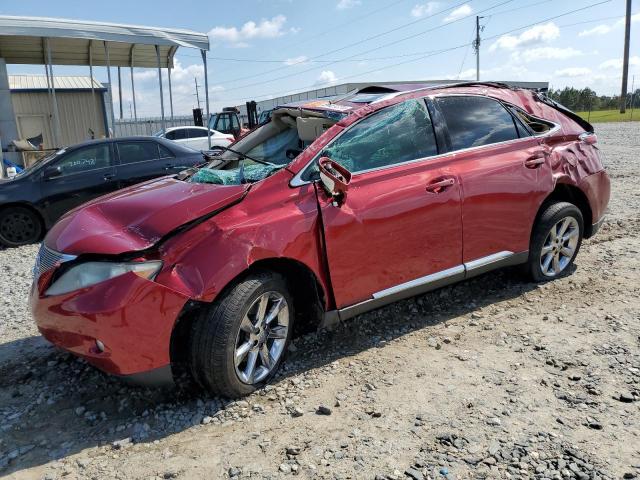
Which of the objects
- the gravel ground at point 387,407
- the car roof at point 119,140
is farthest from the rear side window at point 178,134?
the gravel ground at point 387,407

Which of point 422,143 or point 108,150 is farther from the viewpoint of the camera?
point 108,150

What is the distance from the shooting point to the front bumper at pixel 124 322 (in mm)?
2629

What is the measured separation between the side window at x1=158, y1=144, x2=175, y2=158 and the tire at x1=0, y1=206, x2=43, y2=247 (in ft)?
6.68

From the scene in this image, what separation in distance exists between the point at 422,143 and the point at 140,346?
2324 millimetres

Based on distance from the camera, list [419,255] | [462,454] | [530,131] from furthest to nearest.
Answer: [530,131]
[419,255]
[462,454]

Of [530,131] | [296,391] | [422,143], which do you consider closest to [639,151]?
[530,131]

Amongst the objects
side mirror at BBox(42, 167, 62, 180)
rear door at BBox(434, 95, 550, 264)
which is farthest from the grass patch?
side mirror at BBox(42, 167, 62, 180)

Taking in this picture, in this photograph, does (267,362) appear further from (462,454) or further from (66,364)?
(66,364)

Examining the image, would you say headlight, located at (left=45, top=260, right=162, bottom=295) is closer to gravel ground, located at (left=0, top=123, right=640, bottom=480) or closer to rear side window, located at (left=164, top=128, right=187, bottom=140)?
gravel ground, located at (left=0, top=123, right=640, bottom=480)

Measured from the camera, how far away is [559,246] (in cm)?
460

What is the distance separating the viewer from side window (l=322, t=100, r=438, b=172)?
343 centimetres

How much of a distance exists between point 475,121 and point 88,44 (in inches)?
544

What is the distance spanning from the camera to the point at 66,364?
357 cm

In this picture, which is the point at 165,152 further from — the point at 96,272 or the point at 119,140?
the point at 96,272
